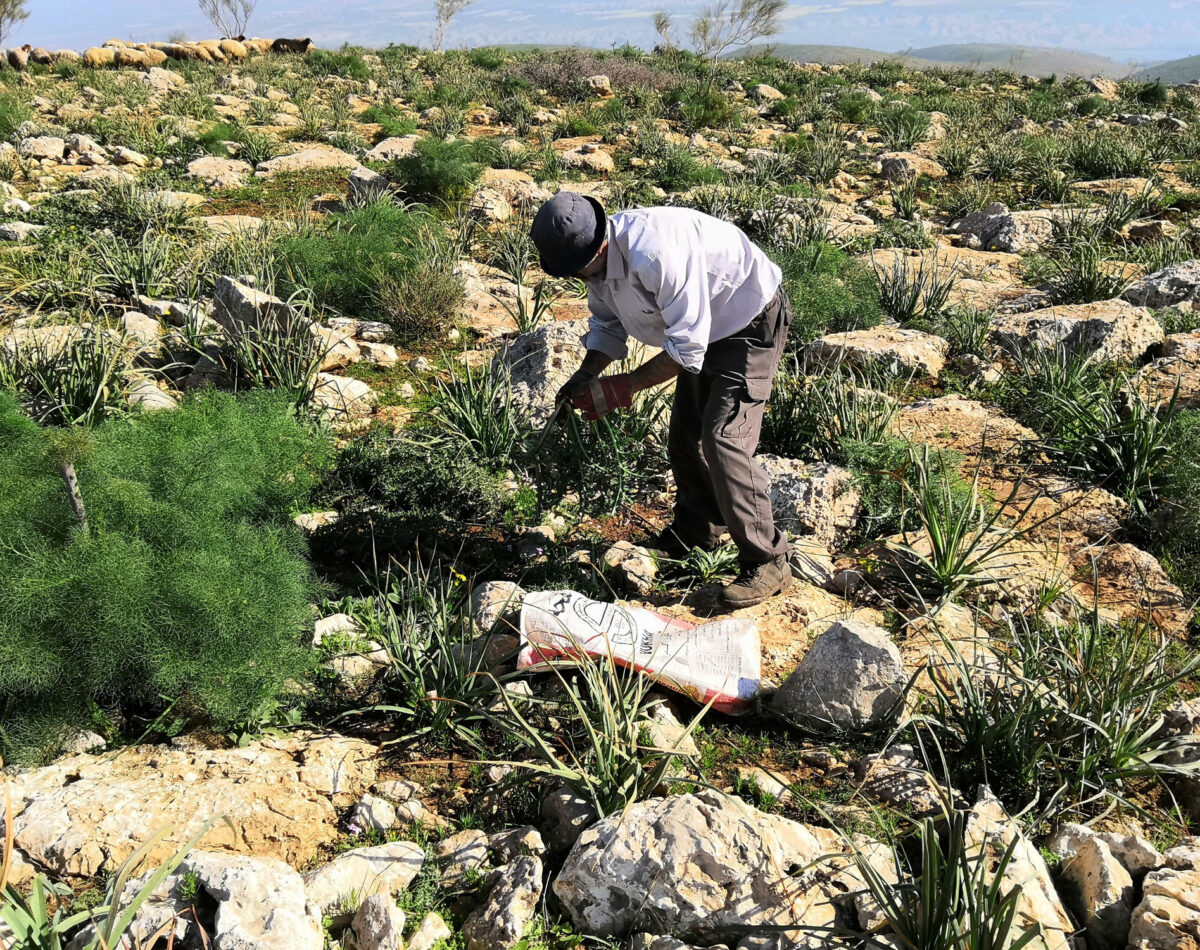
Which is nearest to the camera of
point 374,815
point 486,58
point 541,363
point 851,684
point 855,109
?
point 374,815

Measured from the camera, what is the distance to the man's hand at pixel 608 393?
11.2 feet

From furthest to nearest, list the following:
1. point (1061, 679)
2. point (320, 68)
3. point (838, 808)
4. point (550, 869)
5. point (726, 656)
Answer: point (320, 68) < point (726, 656) < point (1061, 679) < point (838, 808) < point (550, 869)

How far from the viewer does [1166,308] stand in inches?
269

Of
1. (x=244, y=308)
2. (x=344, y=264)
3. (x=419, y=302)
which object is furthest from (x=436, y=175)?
(x=244, y=308)

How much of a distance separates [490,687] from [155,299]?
194 inches

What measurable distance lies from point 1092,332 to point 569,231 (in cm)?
473

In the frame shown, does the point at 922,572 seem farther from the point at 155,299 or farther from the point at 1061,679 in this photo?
the point at 155,299

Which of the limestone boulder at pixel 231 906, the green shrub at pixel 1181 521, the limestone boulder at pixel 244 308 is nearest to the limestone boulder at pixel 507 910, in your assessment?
the limestone boulder at pixel 231 906

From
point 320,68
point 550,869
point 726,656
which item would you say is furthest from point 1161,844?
point 320,68

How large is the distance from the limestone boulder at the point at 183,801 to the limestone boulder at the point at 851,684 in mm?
1511

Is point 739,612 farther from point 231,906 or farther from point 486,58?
point 486,58

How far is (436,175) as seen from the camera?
9344 mm

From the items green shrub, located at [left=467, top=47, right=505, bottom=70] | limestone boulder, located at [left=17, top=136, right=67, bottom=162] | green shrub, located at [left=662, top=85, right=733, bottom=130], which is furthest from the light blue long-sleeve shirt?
green shrub, located at [left=467, top=47, right=505, bottom=70]

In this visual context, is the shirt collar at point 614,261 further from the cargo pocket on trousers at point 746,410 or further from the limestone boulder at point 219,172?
the limestone boulder at point 219,172
